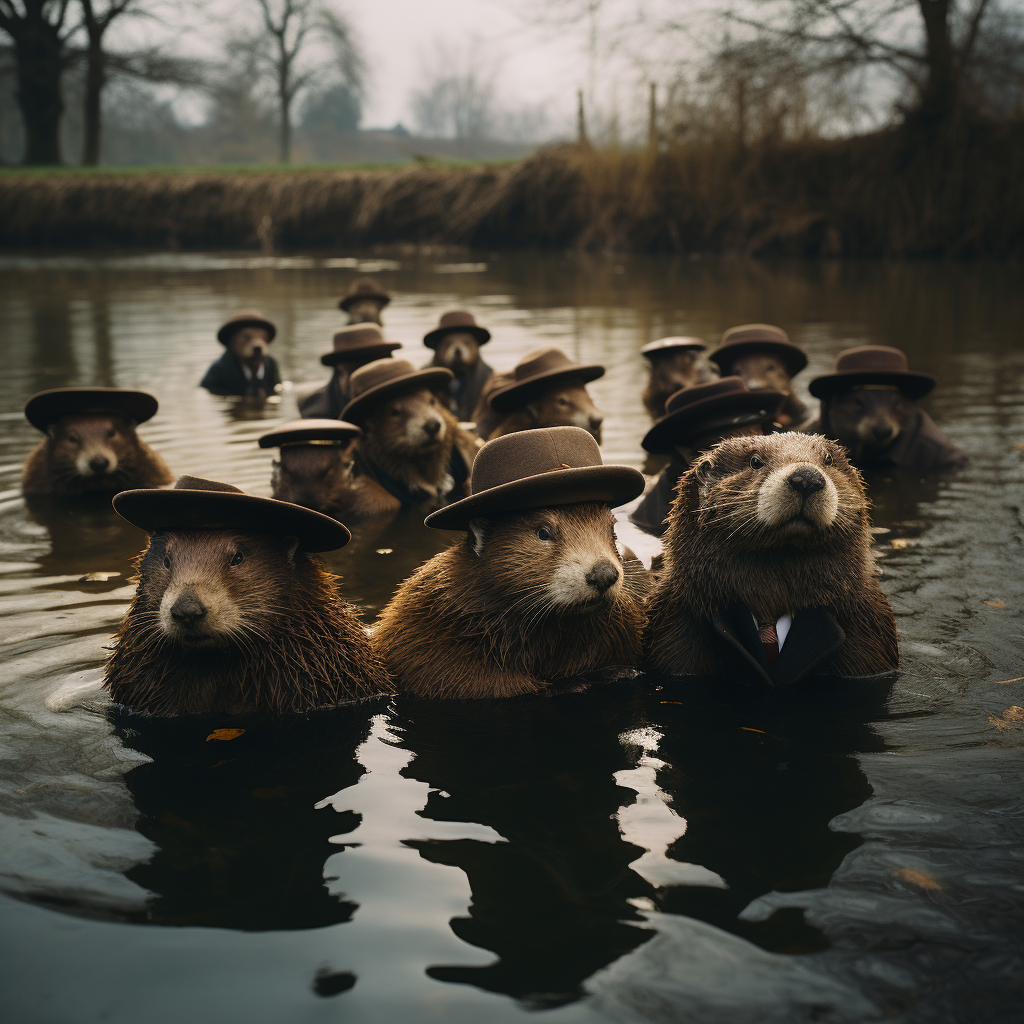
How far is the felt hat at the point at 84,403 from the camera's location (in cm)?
804

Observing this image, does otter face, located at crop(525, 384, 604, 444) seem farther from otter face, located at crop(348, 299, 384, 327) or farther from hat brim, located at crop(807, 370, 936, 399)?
otter face, located at crop(348, 299, 384, 327)

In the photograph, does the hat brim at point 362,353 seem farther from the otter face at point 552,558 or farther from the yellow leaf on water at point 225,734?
the yellow leaf on water at point 225,734

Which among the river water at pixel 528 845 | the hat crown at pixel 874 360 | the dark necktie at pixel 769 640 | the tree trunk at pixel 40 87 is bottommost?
the river water at pixel 528 845

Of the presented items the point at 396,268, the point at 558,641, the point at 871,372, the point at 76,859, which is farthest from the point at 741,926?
the point at 396,268

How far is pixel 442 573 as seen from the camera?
15.5 ft

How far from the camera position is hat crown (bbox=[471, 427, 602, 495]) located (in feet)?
14.9

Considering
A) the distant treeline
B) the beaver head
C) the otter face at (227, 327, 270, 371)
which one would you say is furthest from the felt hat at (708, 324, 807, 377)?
the distant treeline

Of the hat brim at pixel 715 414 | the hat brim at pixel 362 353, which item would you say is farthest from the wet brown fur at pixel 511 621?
the hat brim at pixel 362 353

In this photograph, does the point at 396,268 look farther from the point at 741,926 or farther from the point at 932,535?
the point at 741,926

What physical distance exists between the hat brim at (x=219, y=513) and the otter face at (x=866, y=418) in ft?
18.1

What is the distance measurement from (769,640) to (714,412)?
1980 mm

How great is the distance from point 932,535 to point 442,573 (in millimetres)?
4028

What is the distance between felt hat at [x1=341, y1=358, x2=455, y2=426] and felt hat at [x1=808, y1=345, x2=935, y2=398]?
305 centimetres

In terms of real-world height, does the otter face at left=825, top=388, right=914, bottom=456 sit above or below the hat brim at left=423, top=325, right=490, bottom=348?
below
